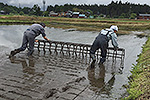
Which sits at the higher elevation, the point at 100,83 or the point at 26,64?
the point at 26,64

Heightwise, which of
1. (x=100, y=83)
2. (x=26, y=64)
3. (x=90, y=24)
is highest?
(x=90, y=24)

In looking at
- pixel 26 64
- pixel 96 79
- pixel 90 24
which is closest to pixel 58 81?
pixel 96 79

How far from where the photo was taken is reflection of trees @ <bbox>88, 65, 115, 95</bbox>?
479 centimetres

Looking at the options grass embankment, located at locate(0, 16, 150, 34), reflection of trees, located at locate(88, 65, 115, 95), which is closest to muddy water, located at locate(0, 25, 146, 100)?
reflection of trees, located at locate(88, 65, 115, 95)

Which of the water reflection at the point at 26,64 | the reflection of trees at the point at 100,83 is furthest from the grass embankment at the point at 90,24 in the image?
the reflection of trees at the point at 100,83

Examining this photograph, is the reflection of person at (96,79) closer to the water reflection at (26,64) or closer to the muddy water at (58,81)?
the muddy water at (58,81)

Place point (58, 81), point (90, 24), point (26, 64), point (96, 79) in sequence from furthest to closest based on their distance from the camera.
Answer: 1. point (90, 24)
2. point (26, 64)
3. point (96, 79)
4. point (58, 81)

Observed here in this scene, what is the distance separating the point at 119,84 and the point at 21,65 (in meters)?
3.97

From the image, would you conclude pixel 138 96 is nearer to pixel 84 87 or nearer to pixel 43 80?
pixel 84 87

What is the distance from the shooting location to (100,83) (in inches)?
211

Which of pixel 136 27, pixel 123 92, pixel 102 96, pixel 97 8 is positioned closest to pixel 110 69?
pixel 123 92

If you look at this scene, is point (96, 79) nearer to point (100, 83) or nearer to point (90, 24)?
point (100, 83)

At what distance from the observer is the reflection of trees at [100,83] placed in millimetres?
4789

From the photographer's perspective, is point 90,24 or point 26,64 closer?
point 26,64
